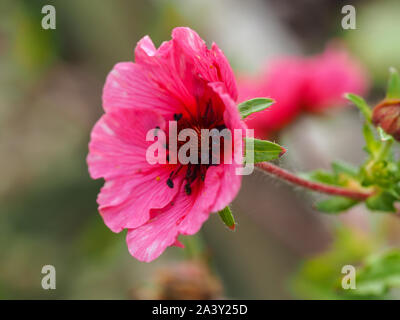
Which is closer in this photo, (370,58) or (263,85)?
(263,85)

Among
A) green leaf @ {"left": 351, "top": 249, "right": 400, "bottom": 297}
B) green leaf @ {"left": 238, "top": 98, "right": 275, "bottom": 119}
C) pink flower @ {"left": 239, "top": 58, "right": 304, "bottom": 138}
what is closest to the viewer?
green leaf @ {"left": 238, "top": 98, "right": 275, "bottom": 119}

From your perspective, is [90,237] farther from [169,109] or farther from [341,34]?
[341,34]

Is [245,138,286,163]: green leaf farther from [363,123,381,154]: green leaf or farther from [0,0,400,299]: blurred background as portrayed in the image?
[0,0,400,299]: blurred background

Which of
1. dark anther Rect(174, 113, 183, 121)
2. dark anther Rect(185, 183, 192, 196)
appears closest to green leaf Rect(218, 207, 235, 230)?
dark anther Rect(185, 183, 192, 196)

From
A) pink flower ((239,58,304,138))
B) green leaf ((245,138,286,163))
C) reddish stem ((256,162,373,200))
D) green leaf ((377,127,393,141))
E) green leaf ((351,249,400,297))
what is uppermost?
pink flower ((239,58,304,138))

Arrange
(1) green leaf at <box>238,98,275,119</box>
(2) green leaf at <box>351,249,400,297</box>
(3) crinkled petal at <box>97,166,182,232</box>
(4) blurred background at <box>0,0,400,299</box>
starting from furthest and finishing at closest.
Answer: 1. (4) blurred background at <box>0,0,400,299</box>
2. (2) green leaf at <box>351,249,400,297</box>
3. (3) crinkled petal at <box>97,166,182,232</box>
4. (1) green leaf at <box>238,98,275,119</box>
